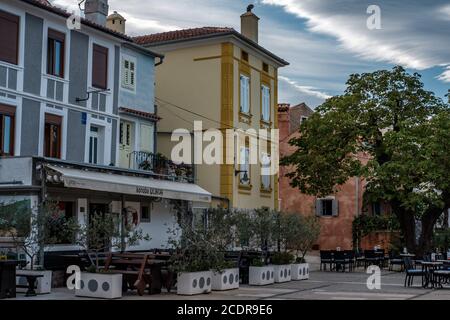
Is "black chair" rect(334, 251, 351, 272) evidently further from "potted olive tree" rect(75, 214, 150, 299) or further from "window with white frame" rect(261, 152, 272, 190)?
"potted olive tree" rect(75, 214, 150, 299)

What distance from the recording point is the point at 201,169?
101ft

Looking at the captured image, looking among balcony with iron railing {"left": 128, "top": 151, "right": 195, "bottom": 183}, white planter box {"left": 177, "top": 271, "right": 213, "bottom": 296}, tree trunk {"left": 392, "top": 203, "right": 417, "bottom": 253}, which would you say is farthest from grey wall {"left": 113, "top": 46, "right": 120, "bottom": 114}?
tree trunk {"left": 392, "top": 203, "right": 417, "bottom": 253}

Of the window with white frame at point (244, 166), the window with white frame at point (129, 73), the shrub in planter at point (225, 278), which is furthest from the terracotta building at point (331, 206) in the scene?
the shrub in planter at point (225, 278)

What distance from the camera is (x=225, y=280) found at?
60.2 ft

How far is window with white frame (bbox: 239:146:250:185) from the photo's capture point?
31344 mm

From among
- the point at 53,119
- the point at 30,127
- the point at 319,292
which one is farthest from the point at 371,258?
the point at 30,127

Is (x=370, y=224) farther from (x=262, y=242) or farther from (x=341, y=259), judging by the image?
(x=262, y=242)

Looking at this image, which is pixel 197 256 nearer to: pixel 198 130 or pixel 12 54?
pixel 12 54

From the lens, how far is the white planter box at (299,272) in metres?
22.7

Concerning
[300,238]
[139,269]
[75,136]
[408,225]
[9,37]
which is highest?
[9,37]

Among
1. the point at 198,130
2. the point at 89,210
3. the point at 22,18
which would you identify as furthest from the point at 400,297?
the point at 198,130

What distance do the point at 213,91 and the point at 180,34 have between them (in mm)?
3179

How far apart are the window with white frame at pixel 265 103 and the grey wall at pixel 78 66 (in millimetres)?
12296

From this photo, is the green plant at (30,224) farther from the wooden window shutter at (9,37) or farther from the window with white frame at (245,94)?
the window with white frame at (245,94)
